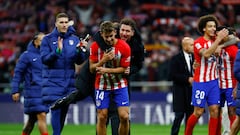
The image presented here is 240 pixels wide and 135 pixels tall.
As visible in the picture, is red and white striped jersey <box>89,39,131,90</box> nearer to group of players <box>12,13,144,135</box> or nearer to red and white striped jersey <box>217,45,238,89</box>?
group of players <box>12,13,144,135</box>

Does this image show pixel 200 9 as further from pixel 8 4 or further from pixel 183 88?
pixel 183 88

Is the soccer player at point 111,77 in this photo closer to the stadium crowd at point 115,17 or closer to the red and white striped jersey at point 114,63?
the red and white striped jersey at point 114,63

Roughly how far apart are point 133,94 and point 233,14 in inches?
300

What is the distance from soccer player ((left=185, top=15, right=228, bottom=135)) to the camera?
14625 millimetres

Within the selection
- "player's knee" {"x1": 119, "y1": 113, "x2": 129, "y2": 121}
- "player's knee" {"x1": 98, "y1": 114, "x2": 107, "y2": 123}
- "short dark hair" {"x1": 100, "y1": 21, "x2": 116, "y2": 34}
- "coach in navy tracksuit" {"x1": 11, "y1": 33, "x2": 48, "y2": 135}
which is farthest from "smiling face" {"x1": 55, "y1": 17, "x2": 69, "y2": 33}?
"player's knee" {"x1": 119, "y1": 113, "x2": 129, "y2": 121}

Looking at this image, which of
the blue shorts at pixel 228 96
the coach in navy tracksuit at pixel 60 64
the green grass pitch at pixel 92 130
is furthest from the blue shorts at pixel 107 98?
the green grass pitch at pixel 92 130

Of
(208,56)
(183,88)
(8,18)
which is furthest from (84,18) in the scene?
(208,56)

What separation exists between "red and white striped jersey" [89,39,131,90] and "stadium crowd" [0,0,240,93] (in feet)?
49.0

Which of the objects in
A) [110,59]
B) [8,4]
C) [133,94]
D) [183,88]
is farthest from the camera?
[8,4]

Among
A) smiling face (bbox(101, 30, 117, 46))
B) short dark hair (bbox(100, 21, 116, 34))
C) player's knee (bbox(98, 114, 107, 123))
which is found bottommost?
player's knee (bbox(98, 114, 107, 123))

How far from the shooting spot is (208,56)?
1446 centimetres

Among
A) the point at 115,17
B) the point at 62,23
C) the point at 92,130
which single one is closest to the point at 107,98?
the point at 62,23

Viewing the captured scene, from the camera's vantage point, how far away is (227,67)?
615 inches

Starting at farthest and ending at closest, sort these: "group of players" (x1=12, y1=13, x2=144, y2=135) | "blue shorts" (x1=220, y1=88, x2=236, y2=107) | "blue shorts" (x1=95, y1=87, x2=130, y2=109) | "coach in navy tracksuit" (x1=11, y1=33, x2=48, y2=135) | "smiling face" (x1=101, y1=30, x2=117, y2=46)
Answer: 1. "coach in navy tracksuit" (x1=11, y1=33, x2=48, y2=135)
2. "blue shorts" (x1=220, y1=88, x2=236, y2=107)
3. "blue shorts" (x1=95, y1=87, x2=130, y2=109)
4. "group of players" (x1=12, y1=13, x2=144, y2=135)
5. "smiling face" (x1=101, y1=30, x2=117, y2=46)
